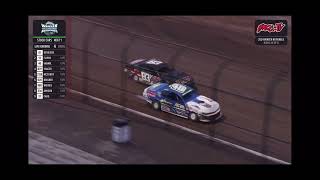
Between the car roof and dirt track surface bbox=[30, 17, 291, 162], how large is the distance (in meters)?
0.50

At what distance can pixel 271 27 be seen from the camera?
88.9ft

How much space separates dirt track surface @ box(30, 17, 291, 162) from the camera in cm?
2781

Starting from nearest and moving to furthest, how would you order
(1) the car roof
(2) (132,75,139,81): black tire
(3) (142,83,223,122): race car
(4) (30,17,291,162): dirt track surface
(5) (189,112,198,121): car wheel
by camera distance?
(4) (30,17,291,162): dirt track surface, (3) (142,83,223,122): race car, (5) (189,112,198,121): car wheel, (1) the car roof, (2) (132,75,139,81): black tire

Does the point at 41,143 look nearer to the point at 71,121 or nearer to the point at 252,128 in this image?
the point at 71,121

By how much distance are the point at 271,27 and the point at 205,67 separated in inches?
158

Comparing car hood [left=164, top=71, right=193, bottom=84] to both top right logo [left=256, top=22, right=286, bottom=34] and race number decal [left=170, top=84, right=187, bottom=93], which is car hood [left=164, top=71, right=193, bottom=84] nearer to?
race number decal [left=170, top=84, right=187, bottom=93]

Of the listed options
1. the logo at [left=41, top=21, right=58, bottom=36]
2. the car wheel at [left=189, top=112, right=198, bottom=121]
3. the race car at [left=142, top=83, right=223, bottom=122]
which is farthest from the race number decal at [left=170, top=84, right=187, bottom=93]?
the logo at [left=41, top=21, right=58, bottom=36]

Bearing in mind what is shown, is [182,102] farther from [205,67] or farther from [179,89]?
[205,67]

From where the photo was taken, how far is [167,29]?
98.5 ft

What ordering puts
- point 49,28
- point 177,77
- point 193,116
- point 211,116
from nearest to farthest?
point 49,28 < point 211,116 < point 193,116 < point 177,77

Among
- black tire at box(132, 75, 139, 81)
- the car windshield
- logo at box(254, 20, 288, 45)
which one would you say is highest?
logo at box(254, 20, 288, 45)

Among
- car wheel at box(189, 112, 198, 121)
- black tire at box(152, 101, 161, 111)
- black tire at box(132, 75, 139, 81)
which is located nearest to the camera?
car wheel at box(189, 112, 198, 121)

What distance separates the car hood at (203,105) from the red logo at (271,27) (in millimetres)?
3193
